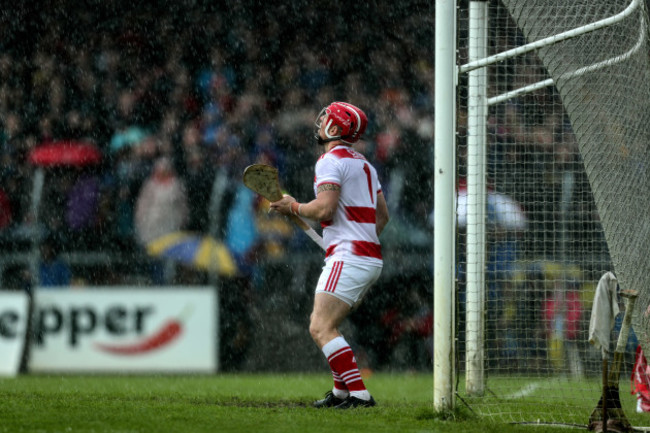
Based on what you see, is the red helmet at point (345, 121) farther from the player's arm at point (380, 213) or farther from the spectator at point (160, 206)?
the spectator at point (160, 206)

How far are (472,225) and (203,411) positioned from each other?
7.20ft

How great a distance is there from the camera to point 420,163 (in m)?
12.7

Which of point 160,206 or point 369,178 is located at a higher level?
point 160,206

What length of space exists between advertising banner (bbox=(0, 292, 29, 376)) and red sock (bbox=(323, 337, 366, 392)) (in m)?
4.83

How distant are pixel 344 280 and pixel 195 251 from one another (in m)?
5.20

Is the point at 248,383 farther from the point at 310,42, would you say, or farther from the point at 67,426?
the point at 310,42

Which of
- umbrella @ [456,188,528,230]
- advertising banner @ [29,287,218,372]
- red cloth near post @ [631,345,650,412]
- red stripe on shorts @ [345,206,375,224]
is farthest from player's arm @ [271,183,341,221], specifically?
advertising banner @ [29,287,218,372]

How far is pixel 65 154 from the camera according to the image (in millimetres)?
12867

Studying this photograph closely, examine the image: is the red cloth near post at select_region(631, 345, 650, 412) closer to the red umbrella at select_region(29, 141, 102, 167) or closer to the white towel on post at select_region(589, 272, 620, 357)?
the white towel on post at select_region(589, 272, 620, 357)

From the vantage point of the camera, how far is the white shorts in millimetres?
6891

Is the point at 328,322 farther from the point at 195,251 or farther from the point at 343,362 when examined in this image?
the point at 195,251

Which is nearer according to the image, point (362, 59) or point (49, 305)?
point (49, 305)

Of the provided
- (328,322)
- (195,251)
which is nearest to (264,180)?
(328,322)

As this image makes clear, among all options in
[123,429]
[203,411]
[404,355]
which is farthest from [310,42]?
[123,429]
